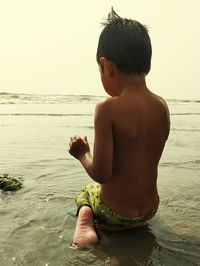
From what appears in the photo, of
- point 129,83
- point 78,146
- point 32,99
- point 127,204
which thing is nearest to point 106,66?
point 129,83

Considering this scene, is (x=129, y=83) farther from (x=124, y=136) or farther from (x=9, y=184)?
(x=9, y=184)

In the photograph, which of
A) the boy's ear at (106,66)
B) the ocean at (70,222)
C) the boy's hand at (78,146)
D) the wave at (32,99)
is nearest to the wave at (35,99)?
the wave at (32,99)

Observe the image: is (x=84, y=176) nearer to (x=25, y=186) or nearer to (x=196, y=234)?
→ (x=25, y=186)

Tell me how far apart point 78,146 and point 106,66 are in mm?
575

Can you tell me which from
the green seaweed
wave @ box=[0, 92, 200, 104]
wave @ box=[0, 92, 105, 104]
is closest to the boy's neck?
the green seaweed

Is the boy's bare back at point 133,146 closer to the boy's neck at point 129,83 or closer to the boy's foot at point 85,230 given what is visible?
the boy's neck at point 129,83

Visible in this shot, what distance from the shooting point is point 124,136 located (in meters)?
2.53

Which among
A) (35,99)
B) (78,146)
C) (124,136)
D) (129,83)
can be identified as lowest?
(35,99)

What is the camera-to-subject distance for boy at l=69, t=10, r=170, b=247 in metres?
2.48

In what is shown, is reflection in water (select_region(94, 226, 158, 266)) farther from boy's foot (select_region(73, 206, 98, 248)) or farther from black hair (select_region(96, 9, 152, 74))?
black hair (select_region(96, 9, 152, 74))

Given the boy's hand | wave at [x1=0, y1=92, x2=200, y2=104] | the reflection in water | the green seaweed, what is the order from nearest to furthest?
the reflection in water, the boy's hand, the green seaweed, wave at [x1=0, y1=92, x2=200, y2=104]

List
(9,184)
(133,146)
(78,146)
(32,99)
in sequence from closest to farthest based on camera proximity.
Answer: (133,146)
(78,146)
(9,184)
(32,99)

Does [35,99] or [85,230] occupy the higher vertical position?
[85,230]

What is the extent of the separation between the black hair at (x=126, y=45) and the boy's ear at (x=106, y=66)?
2 cm
